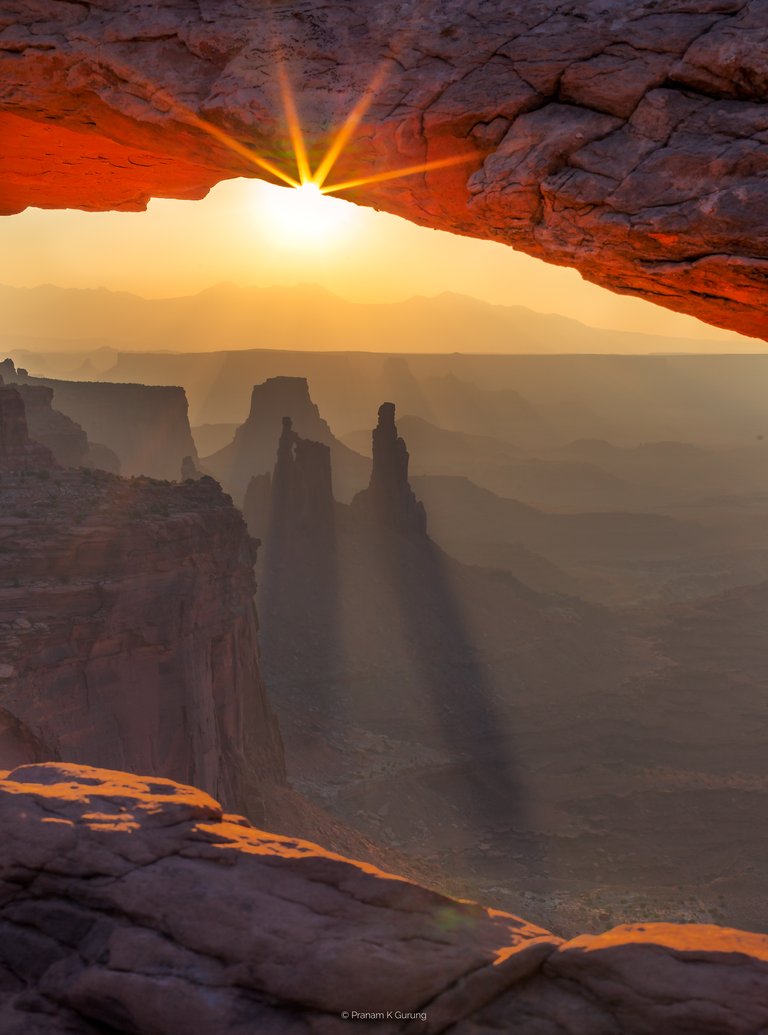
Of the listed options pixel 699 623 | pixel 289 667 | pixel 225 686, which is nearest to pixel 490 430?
pixel 699 623

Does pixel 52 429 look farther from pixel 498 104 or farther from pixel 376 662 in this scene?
pixel 498 104

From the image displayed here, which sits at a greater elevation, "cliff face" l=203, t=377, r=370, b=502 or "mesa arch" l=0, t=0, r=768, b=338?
"cliff face" l=203, t=377, r=370, b=502

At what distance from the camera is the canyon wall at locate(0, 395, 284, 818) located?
21469 mm

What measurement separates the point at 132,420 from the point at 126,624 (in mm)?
61131

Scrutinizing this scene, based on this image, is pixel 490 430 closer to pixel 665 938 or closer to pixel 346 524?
pixel 346 524

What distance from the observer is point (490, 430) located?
16138 cm

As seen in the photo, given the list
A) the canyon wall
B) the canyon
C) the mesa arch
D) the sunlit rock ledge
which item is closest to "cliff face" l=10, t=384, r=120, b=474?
the canyon

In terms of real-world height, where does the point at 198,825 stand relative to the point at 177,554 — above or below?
below

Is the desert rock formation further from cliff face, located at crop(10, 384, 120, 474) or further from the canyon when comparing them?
cliff face, located at crop(10, 384, 120, 474)

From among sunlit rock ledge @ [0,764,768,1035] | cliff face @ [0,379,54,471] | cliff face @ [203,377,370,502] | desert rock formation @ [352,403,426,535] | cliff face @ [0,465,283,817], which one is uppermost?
cliff face @ [203,377,370,502]

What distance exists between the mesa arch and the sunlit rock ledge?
505cm

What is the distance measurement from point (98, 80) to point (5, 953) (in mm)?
7752

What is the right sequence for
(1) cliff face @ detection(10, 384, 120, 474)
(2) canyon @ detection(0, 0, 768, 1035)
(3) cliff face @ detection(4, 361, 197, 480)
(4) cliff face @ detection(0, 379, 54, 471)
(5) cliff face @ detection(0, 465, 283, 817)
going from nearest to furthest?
(2) canyon @ detection(0, 0, 768, 1035) → (5) cliff face @ detection(0, 465, 283, 817) → (4) cliff face @ detection(0, 379, 54, 471) → (1) cliff face @ detection(10, 384, 120, 474) → (3) cliff face @ detection(4, 361, 197, 480)

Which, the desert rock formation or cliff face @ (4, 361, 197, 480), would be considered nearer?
the desert rock formation
